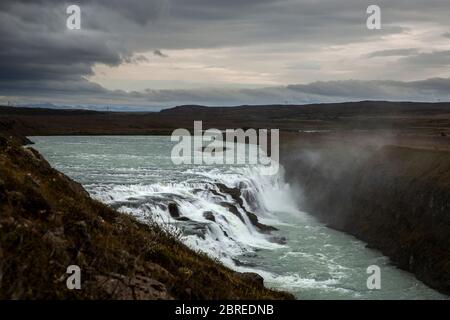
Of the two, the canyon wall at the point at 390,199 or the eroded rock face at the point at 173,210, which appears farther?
the canyon wall at the point at 390,199

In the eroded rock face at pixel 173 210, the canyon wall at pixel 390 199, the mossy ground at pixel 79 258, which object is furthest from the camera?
the canyon wall at pixel 390 199

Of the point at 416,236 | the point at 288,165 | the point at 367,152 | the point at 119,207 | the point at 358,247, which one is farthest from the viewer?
the point at 288,165

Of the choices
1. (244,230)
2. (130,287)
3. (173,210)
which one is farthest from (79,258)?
(244,230)

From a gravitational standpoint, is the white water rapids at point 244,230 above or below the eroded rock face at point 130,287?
below

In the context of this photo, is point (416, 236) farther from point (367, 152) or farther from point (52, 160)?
point (52, 160)

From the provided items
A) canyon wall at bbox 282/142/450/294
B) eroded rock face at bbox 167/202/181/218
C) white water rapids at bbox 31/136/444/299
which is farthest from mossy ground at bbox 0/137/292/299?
canyon wall at bbox 282/142/450/294

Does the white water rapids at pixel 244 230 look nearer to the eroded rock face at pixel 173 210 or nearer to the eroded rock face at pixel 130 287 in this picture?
the eroded rock face at pixel 173 210

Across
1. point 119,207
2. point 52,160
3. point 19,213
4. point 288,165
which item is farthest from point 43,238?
point 288,165

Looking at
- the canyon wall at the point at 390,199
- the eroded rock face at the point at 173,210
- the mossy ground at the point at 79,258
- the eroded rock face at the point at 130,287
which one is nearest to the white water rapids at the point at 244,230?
the eroded rock face at the point at 173,210

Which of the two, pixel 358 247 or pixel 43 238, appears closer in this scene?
pixel 43 238

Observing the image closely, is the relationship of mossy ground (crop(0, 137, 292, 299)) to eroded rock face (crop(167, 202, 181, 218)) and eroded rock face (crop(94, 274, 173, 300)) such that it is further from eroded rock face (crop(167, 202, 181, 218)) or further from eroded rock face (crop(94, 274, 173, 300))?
eroded rock face (crop(167, 202, 181, 218))

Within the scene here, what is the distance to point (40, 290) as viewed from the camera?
7527 mm
